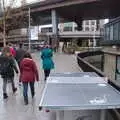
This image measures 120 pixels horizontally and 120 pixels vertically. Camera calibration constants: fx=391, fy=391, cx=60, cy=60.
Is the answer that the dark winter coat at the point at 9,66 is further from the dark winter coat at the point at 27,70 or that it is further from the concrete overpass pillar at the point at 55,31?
the concrete overpass pillar at the point at 55,31

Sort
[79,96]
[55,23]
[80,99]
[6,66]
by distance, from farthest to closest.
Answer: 1. [55,23]
2. [6,66]
3. [79,96]
4. [80,99]

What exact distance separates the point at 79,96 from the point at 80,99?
35 centimetres

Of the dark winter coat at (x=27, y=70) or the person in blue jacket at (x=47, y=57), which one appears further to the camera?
the person in blue jacket at (x=47, y=57)

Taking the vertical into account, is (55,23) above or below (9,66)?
above

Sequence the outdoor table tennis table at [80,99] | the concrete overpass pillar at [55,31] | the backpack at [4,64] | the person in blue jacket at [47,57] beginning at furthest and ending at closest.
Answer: the concrete overpass pillar at [55,31] → the person in blue jacket at [47,57] → the backpack at [4,64] → the outdoor table tennis table at [80,99]

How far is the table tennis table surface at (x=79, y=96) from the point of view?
607cm

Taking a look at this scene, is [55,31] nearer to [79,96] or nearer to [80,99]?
[79,96]

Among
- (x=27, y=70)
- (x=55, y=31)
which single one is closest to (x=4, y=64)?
(x=27, y=70)

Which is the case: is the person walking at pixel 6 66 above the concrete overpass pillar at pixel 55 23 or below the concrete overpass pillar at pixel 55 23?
below

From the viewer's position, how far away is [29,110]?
34.0 feet

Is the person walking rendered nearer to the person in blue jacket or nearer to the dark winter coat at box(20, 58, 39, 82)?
the dark winter coat at box(20, 58, 39, 82)

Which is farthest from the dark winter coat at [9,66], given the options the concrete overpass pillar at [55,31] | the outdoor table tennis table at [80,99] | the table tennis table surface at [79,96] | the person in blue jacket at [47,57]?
the concrete overpass pillar at [55,31]

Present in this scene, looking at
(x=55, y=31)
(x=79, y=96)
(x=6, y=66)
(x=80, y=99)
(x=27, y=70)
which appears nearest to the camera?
(x=80, y=99)

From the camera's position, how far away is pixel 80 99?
261 inches
